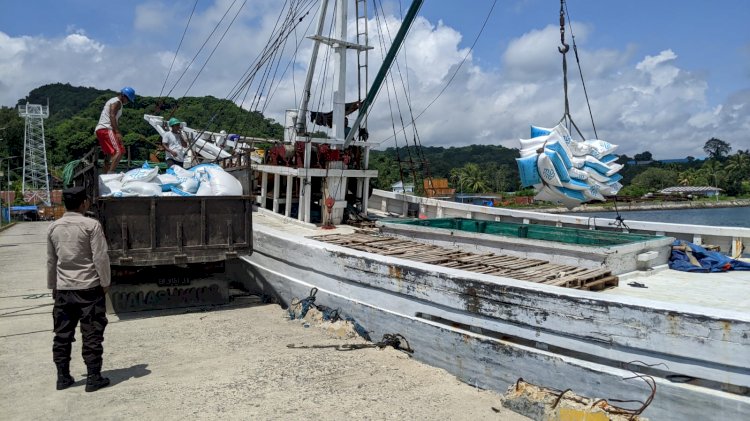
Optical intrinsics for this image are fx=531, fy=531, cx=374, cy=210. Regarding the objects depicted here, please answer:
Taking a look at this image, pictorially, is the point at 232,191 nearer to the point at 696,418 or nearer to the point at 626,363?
the point at 626,363

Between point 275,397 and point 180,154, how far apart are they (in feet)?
25.7

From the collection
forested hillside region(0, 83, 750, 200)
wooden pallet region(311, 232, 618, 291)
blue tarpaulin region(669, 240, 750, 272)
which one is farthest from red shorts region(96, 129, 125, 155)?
forested hillside region(0, 83, 750, 200)

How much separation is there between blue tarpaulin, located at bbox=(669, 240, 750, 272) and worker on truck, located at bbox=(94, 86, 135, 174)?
8125 mm

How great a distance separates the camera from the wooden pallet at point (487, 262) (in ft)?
17.7

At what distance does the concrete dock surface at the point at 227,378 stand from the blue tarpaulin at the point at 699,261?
3337 mm

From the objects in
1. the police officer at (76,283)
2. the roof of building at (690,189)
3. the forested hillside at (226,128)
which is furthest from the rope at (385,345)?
the roof of building at (690,189)

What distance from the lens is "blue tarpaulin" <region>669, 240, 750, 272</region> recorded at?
638cm

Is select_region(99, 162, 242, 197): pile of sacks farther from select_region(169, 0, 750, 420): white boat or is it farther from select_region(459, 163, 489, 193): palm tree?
select_region(459, 163, 489, 193): palm tree

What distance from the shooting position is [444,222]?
362 inches

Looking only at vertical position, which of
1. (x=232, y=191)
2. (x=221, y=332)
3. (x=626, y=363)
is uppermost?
(x=232, y=191)

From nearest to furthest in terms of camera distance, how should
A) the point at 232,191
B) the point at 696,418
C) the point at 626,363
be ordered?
the point at 696,418
the point at 626,363
the point at 232,191

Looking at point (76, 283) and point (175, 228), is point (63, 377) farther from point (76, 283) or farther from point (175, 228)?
point (175, 228)

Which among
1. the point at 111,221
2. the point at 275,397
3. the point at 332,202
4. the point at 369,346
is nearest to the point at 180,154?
the point at 332,202

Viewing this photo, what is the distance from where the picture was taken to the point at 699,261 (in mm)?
6594
